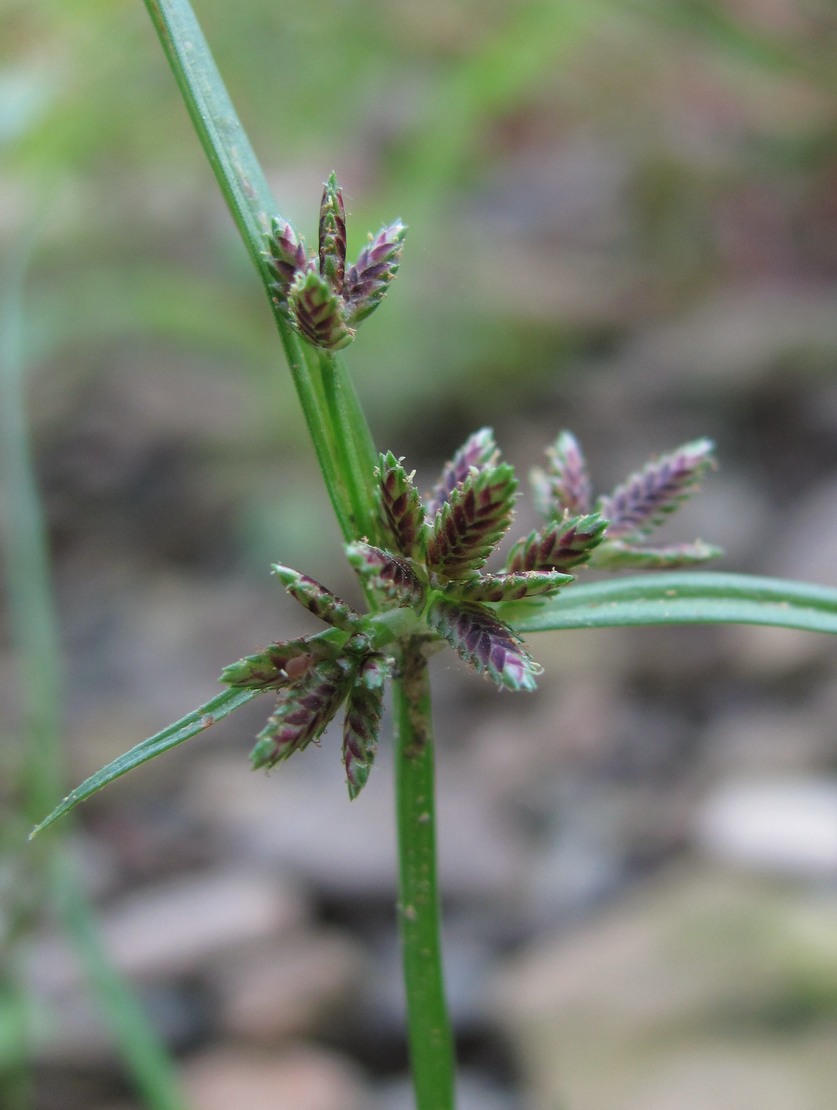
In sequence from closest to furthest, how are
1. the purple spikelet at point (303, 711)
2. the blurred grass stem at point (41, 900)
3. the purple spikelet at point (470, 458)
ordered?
the purple spikelet at point (303, 711) → the purple spikelet at point (470, 458) → the blurred grass stem at point (41, 900)

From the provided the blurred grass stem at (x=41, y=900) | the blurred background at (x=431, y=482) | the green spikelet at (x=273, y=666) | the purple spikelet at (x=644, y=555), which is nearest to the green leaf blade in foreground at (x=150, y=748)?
the green spikelet at (x=273, y=666)

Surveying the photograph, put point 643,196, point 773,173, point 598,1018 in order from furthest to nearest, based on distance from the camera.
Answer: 1. point 643,196
2. point 773,173
3. point 598,1018

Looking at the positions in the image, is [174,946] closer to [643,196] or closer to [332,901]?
[332,901]

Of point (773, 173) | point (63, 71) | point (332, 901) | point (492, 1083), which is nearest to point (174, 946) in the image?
point (332, 901)

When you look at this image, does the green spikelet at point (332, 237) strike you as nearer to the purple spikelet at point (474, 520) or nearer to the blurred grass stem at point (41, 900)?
the purple spikelet at point (474, 520)

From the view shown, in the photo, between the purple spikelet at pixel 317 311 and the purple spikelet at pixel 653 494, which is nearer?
the purple spikelet at pixel 317 311

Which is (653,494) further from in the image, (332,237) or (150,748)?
(150,748)

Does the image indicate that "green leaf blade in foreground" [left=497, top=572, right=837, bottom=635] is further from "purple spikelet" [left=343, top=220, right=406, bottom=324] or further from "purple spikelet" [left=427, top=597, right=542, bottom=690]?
"purple spikelet" [left=343, top=220, right=406, bottom=324]

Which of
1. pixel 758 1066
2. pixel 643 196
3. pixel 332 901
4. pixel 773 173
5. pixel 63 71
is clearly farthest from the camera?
pixel 643 196

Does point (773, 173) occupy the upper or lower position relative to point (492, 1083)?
upper
